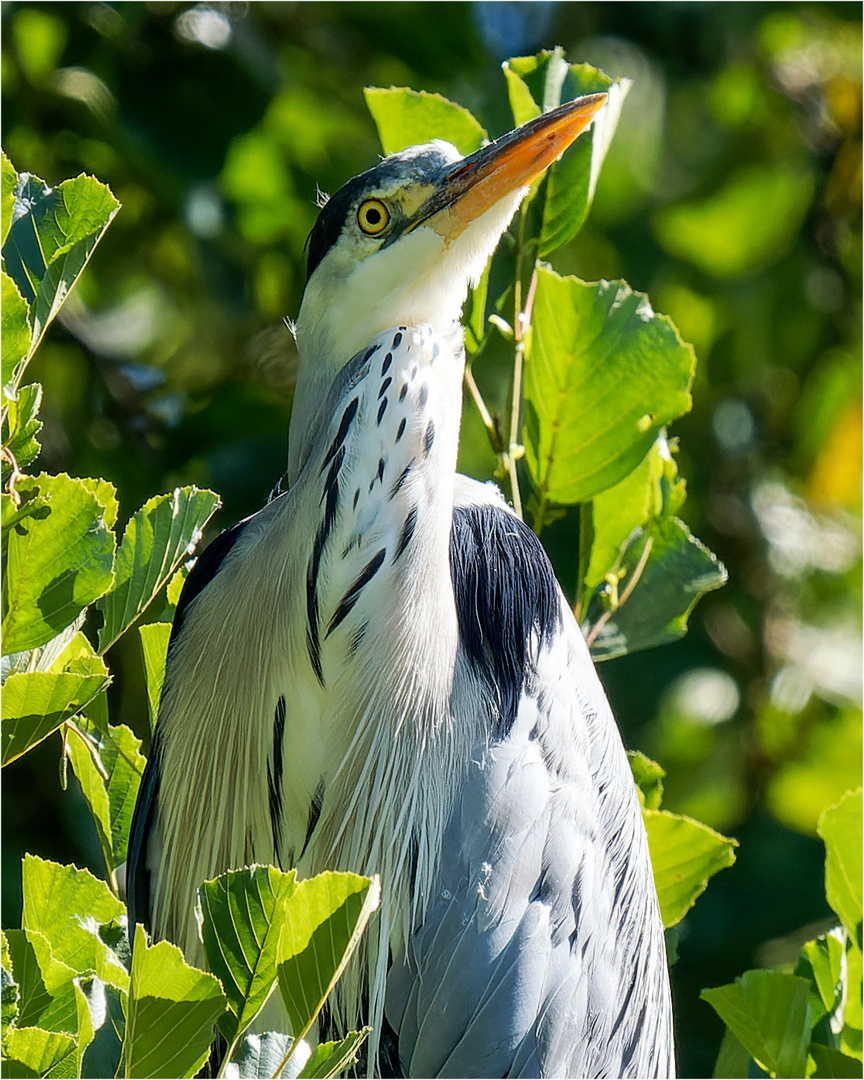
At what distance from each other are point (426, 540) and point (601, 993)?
74 cm

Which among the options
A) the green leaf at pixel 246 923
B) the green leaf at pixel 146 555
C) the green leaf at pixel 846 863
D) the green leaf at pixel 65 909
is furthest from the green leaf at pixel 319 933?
the green leaf at pixel 846 863

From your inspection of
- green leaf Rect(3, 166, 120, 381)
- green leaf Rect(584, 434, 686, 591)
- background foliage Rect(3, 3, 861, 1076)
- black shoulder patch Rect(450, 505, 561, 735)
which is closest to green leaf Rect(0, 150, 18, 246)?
green leaf Rect(3, 166, 120, 381)

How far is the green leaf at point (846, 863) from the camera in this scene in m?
1.89

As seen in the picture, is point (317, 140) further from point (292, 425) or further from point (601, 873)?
point (601, 873)

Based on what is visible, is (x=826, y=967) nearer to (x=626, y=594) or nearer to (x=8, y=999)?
(x=626, y=594)

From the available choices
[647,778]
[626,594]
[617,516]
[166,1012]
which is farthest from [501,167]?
[166,1012]

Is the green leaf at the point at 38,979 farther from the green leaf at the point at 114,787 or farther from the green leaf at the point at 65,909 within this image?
the green leaf at the point at 114,787

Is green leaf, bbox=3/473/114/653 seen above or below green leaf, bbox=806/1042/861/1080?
above

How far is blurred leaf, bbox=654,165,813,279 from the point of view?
3.92 m

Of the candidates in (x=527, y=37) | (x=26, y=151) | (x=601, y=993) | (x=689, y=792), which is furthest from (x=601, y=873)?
(x=527, y=37)

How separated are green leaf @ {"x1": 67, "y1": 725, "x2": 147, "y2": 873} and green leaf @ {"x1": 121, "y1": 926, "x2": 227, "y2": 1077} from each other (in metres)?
0.68

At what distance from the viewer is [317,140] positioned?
3.66 m

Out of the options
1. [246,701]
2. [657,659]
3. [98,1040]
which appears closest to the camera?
[98,1040]

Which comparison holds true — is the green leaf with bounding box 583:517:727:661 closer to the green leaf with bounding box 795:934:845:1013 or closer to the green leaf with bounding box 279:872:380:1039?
the green leaf with bounding box 795:934:845:1013
